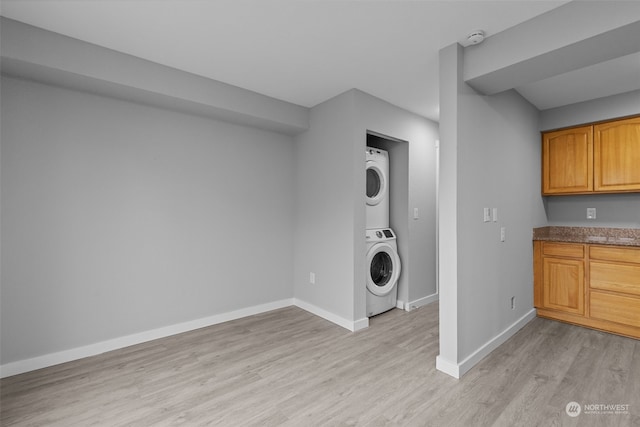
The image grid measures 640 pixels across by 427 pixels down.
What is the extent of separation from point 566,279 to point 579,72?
2.02m

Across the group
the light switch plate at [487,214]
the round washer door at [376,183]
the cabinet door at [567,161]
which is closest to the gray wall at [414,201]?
the round washer door at [376,183]

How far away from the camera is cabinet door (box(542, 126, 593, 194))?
322 cm

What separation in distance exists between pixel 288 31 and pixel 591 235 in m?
3.87

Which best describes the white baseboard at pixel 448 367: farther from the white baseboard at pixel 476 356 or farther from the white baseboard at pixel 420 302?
the white baseboard at pixel 420 302

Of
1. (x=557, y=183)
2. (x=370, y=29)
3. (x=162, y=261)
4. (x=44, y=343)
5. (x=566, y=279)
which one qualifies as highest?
(x=370, y=29)

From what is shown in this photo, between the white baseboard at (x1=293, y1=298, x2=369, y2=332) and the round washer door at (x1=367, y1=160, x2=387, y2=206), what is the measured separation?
1349 millimetres

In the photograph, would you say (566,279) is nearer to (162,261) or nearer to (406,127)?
(406,127)

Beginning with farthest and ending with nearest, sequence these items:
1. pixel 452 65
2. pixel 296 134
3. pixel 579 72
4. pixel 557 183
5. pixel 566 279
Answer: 1. pixel 296 134
2. pixel 557 183
3. pixel 566 279
4. pixel 579 72
5. pixel 452 65

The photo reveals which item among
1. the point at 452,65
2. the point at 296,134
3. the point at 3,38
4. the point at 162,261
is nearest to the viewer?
the point at 3,38

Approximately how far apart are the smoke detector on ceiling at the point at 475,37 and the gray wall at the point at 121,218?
2.27 meters

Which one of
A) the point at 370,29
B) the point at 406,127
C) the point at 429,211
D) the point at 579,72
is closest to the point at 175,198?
the point at 370,29

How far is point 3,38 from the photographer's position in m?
1.88

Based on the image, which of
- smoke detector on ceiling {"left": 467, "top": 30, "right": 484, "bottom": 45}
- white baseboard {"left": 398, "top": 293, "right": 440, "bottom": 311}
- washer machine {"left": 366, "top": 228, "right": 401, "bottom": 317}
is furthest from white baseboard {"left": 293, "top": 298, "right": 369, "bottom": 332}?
smoke detector on ceiling {"left": 467, "top": 30, "right": 484, "bottom": 45}

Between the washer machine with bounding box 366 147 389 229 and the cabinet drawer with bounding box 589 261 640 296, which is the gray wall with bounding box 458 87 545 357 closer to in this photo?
the cabinet drawer with bounding box 589 261 640 296
